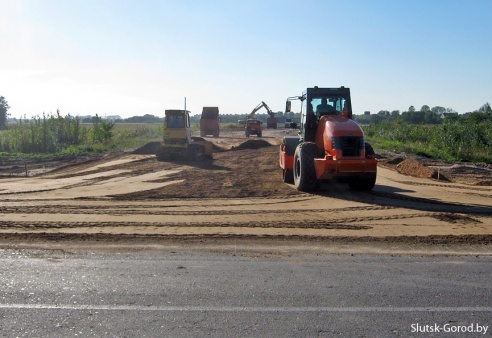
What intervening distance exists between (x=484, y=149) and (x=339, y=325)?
27.1 meters

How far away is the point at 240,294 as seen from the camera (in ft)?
20.9

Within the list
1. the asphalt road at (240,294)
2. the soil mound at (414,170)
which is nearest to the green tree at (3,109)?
the soil mound at (414,170)

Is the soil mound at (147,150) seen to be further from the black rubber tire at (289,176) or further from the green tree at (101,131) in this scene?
the black rubber tire at (289,176)

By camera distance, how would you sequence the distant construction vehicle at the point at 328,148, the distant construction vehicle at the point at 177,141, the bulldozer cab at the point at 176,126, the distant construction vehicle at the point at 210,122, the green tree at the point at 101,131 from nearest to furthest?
the distant construction vehicle at the point at 328,148
the distant construction vehicle at the point at 177,141
the bulldozer cab at the point at 176,126
the green tree at the point at 101,131
the distant construction vehicle at the point at 210,122

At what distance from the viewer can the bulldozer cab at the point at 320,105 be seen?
54.5 ft

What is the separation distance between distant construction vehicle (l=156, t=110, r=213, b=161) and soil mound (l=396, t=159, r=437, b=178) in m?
10.8

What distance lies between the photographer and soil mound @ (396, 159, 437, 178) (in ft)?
65.6

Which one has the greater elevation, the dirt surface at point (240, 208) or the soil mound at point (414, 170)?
the soil mound at point (414, 170)

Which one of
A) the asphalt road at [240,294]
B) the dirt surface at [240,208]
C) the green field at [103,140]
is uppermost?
the green field at [103,140]

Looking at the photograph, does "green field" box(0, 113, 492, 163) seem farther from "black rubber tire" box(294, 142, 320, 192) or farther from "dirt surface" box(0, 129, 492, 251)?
"black rubber tire" box(294, 142, 320, 192)

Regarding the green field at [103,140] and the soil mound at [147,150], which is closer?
the green field at [103,140]

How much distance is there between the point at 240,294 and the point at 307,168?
376 inches

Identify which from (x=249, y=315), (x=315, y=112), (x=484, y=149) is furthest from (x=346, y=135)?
(x=484, y=149)

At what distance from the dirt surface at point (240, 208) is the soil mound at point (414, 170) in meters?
0.05
